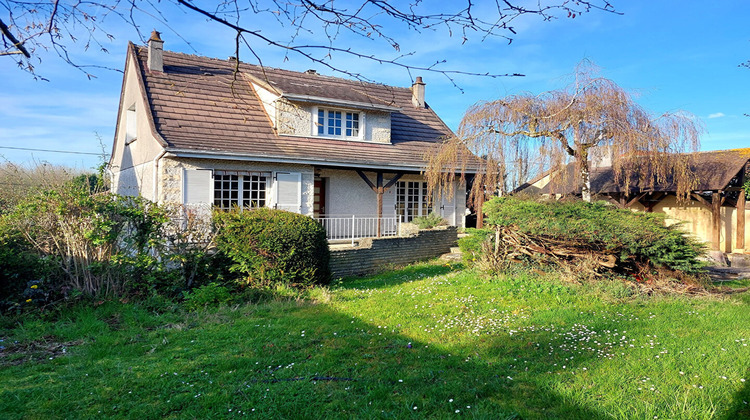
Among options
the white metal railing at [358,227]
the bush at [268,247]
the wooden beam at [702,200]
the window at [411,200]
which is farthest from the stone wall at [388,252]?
the wooden beam at [702,200]

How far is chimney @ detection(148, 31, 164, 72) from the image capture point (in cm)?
1517

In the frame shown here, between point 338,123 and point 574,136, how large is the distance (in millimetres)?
7925

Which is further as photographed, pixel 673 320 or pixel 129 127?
pixel 129 127

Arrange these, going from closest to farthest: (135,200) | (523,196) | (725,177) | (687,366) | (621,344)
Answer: (687,366) → (621,344) → (135,200) → (523,196) → (725,177)

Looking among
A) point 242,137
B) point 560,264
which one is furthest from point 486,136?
point 242,137

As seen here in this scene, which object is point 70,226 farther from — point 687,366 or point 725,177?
point 725,177

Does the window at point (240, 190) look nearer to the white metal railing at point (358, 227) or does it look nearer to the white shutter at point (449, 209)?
the white metal railing at point (358, 227)

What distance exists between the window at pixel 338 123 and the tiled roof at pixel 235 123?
0.43 meters

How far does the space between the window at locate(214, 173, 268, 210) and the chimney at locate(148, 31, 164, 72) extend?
504 centimetres

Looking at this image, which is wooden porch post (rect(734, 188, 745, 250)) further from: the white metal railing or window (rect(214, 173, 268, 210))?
window (rect(214, 173, 268, 210))

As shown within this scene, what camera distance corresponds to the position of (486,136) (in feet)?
43.7

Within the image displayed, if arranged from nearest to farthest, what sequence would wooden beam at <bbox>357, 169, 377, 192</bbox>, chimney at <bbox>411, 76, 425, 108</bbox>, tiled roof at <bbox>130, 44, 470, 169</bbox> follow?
tiled roof at <bbox>130, 44, 470, 169</bbox> < wooden beam at <bbox>357, 169, 377, 192</bbox> < chimney at <bbox>411, 76, 425, 108</bbox>

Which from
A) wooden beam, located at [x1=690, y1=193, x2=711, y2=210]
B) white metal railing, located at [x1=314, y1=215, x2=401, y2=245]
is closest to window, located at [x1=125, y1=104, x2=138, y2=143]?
white metal railing, located at [x1=314, y1=215, x2=401, y2=245]

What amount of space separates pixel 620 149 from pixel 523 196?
2919 millimetres
